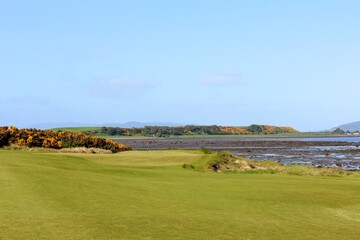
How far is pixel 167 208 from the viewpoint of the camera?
15992 mm

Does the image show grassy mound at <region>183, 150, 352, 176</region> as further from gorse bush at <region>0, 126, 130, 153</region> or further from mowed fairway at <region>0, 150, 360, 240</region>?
gorse bush at <region>0, 126, 130, 153</region>

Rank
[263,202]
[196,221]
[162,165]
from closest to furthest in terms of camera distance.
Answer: [196,221] < [263,202] < [162,165]

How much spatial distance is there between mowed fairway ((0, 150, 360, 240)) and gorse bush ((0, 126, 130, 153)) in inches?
1380

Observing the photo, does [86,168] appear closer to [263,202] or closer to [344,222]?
[263,202]

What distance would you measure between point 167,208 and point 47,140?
154 feet

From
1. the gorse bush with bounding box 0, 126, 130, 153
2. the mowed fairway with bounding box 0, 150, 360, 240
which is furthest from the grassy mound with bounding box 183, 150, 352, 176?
the gorse bush with bounding box 0, 126, 130, 153

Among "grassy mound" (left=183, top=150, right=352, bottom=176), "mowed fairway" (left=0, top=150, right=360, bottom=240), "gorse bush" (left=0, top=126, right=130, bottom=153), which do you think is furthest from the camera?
"gorse bush" (left=0, top=126, right=130, bottom=153)

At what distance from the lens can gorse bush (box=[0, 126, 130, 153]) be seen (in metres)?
58.2

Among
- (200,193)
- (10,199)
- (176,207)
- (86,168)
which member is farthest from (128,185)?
(86,168)

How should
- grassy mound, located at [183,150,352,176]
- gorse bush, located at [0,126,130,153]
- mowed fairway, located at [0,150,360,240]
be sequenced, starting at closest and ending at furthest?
mowed fairway, located at [0,150,360,240]
grassy mound, located at [183,150,352,176]
gorse bush, located at [0,126,130,153]

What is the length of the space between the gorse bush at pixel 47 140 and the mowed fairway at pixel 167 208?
115ft

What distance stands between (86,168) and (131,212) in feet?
51.8

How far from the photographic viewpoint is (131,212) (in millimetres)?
14625

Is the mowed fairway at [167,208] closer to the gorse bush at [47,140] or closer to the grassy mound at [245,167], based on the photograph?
the grassy mound at [245,167]
